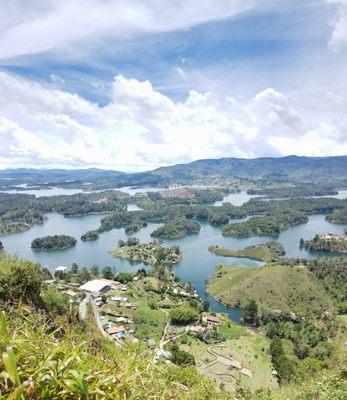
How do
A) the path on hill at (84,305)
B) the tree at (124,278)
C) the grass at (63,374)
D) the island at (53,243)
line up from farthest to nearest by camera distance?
the island at (53,243), the tree at (124,278), the path on hill at (84,305), the grass at (63,374)

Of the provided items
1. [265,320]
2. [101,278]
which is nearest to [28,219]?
[101,278]

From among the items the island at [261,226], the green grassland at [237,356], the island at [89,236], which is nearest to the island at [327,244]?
the island at [261,226]

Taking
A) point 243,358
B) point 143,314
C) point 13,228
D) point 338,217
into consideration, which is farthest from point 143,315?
point 338,217

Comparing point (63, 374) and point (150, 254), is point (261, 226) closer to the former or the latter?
point (150, 254)

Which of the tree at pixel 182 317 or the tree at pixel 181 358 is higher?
the tree at pixel 181 358

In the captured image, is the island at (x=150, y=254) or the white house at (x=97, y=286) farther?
the island at (x=150, y=254)

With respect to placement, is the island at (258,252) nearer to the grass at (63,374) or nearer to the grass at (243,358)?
the grass at (243,358)
